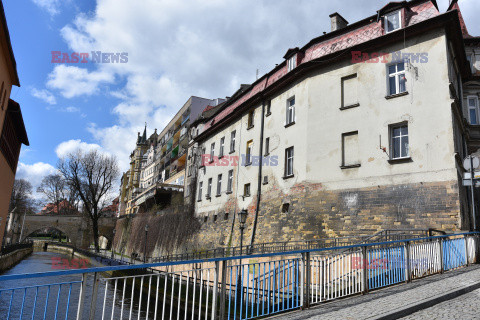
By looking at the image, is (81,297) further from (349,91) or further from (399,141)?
(349,91)

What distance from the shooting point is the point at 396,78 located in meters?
17.3

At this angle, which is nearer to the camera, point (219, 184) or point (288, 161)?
point (288, 161)

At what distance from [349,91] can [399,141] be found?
157 inches

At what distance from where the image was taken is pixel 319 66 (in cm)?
2052

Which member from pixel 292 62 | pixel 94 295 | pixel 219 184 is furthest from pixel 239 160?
pixel 94 295

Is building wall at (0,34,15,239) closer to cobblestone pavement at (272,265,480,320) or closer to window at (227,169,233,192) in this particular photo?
window at (227,169,233,192)

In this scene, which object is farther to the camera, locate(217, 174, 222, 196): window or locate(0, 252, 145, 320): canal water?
locate(217, 174, 222, 196): window

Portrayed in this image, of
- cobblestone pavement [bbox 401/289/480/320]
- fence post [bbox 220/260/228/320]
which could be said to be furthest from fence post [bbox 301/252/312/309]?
fence post [bbox 220/260/228/320]

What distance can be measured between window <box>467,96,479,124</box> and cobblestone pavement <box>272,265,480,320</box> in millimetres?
17801

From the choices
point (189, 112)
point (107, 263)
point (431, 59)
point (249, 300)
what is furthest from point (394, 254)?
point (189, 112)

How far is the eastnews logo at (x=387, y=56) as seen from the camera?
16547 mm

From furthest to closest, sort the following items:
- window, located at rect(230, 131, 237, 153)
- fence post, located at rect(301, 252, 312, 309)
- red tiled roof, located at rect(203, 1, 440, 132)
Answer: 1. window, located at rect(230, 131, 237, 153)
2. red tiled roof, located at rect(203, 1, 440, 132)
3. fence post, located at rect(301, 252, 312, 309)

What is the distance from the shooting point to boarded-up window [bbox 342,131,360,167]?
58.6ft

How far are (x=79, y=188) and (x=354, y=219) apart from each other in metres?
40.3
